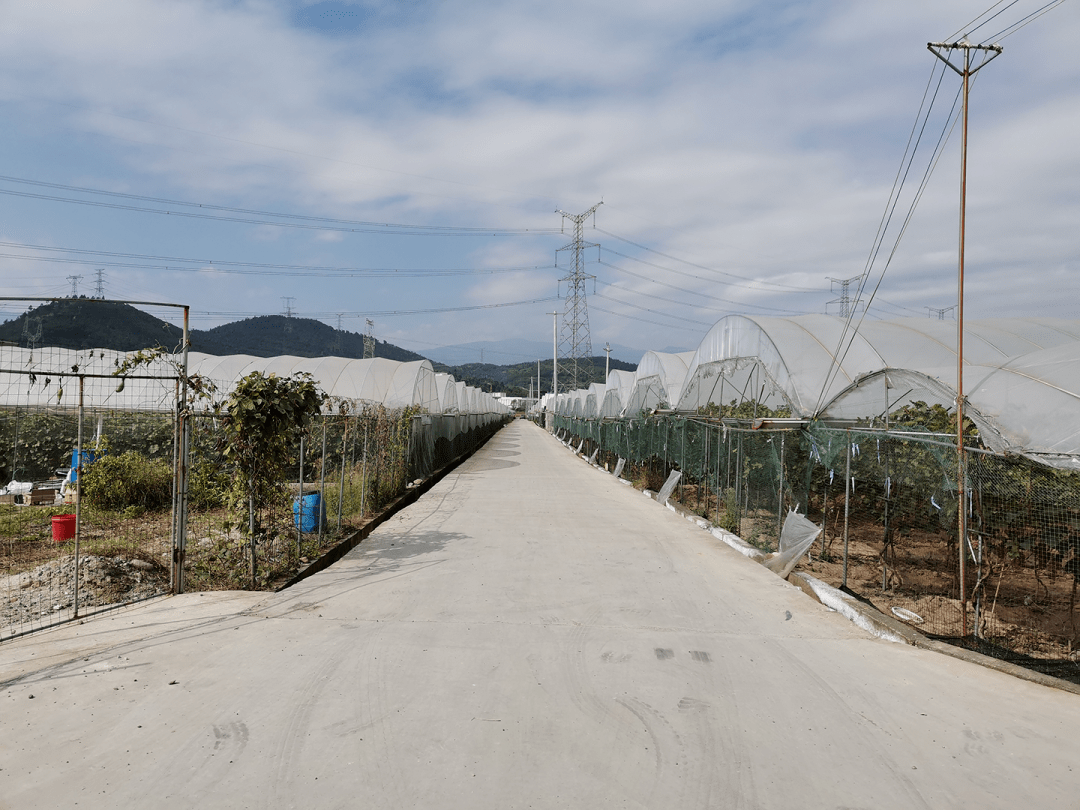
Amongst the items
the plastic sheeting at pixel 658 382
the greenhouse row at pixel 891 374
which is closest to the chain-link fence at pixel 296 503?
the greenhouse row at pixel 891 374

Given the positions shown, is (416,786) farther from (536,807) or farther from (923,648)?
(923,648)

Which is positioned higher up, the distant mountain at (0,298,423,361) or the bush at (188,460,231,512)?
the distant mountain at (0,298,423,361)

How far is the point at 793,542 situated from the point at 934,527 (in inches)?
66.4

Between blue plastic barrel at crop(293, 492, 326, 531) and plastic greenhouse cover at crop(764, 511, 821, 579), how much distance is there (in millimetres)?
6365

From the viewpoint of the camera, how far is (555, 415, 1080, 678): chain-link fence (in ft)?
20.5

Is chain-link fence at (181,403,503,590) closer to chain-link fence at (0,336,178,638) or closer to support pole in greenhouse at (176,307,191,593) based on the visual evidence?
support pole in greenhouse at (176,307,191,593)

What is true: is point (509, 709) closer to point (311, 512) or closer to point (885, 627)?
point (885, 627)

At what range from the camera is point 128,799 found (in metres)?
3.33

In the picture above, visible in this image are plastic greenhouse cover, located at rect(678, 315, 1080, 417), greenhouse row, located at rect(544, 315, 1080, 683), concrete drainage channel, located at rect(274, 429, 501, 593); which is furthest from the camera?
plastic greenhouse cover, located at rect(678, 315, 1080, 417)

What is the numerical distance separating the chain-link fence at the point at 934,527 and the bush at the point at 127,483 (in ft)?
34.0

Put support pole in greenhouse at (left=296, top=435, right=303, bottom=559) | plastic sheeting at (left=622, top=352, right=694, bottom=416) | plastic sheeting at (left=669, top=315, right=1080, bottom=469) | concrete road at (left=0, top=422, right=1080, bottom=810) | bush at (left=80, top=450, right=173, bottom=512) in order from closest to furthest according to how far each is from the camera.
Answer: concrete road at (left=0, top=422, right=1080, bottom=810) < plastic sheeting at (left=669, top=315, right=1080, bottom=469) < support pole in greenhouse at (left=296, top=435, right=303, bottom=559) < bush at (left=80, top=450, right=173, bottom=512) < plastic sheeting at (left=622, top=352, right=694, bottom=416)

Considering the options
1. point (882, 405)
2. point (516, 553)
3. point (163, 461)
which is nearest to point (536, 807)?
point (516, 553)

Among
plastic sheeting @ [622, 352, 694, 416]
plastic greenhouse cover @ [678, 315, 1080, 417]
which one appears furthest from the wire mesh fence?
plastic sheeting @ [622, 352, 694, 416]

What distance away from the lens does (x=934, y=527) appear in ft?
25.3
